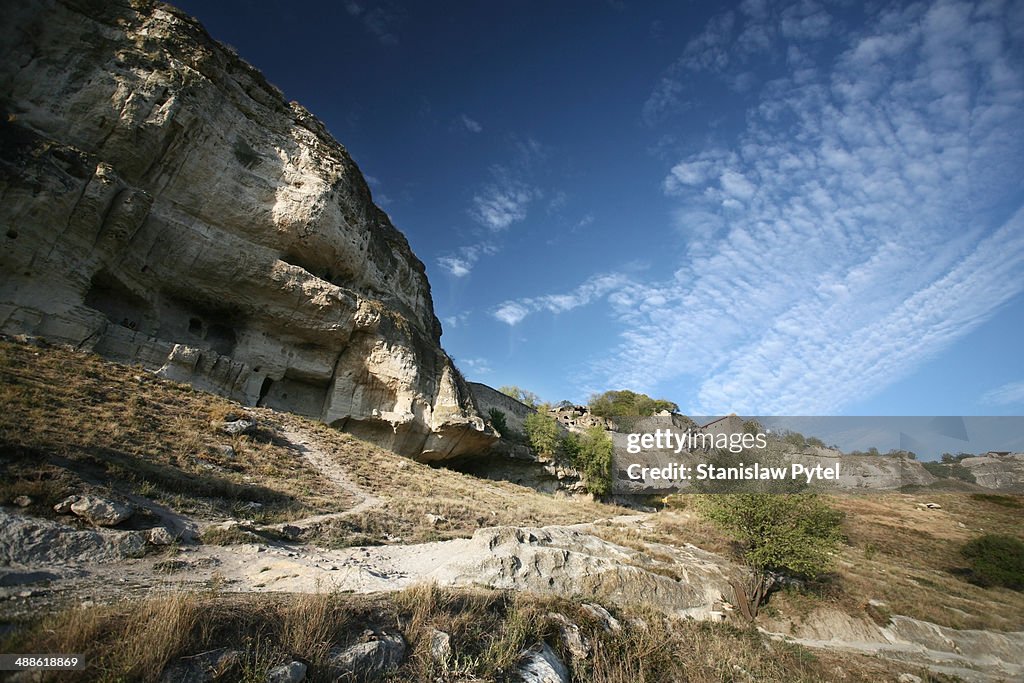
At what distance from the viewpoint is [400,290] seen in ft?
94.3

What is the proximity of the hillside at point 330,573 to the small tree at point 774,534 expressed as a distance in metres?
0.77

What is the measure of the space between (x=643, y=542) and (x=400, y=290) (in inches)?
854

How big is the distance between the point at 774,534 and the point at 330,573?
1424 centimetres

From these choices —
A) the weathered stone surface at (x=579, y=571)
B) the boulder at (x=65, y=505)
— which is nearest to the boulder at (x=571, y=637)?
the weathered stone surface at (x=579, y=571)

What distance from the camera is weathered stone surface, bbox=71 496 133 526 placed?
580 cm

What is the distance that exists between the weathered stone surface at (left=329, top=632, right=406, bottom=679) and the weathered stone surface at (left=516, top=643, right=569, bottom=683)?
4.54ft

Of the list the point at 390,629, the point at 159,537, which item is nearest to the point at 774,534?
the point at 390,629

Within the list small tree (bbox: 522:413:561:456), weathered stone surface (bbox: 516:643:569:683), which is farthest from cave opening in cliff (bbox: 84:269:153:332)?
small tree (bbox: 522:413:561:456)

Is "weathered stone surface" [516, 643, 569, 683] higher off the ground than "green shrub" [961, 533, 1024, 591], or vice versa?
"green shrub" [961, 533, 1024, 591]

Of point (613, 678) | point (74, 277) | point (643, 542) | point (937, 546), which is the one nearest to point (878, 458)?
point (937, 546)

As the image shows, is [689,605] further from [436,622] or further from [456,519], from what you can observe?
[436,622]

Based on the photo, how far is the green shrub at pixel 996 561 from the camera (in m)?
20.5

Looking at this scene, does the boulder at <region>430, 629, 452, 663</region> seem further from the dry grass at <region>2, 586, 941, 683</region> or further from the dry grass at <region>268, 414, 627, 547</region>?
the dry grass at <region>268, 414, 627, 547</region>

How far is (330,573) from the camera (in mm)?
6191
